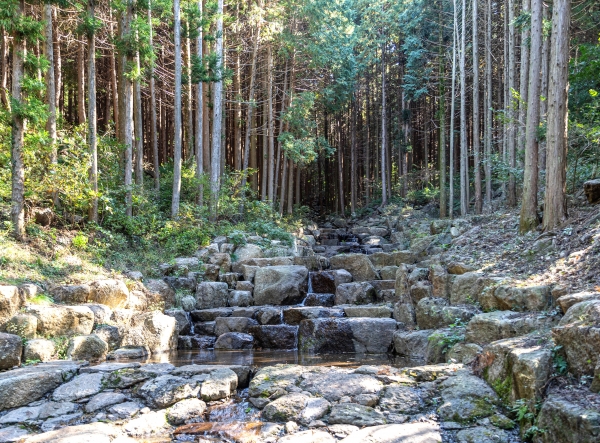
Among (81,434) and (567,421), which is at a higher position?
(567,421)

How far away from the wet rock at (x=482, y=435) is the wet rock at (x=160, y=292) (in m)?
7.45

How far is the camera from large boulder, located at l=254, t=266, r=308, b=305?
11.4m

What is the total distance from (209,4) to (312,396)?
50.9ft

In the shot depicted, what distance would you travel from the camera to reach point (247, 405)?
5.33 m

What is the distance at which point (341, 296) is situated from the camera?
11.2 metres

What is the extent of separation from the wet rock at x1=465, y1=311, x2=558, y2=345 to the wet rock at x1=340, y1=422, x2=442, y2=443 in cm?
200

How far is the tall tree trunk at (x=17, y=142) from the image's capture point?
9070mm

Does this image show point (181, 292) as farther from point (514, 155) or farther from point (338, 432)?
point (514, 155)

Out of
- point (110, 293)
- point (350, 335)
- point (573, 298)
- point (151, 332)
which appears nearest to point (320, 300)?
point (350, 335)

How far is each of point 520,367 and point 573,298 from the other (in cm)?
126

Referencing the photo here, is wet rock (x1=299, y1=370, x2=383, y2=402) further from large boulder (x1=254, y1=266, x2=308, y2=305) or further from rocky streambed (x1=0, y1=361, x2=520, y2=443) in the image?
large boulder (x1=254, y1=266, x2=308, y2=305)

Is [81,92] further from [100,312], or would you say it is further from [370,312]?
[370,312]

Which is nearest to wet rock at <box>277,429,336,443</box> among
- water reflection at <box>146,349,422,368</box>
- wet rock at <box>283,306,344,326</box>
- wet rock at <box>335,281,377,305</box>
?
water reflection at <box>146,349,422,368</box>

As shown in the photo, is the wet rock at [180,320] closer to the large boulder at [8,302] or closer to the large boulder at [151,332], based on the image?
the large boulder at [151,332]
